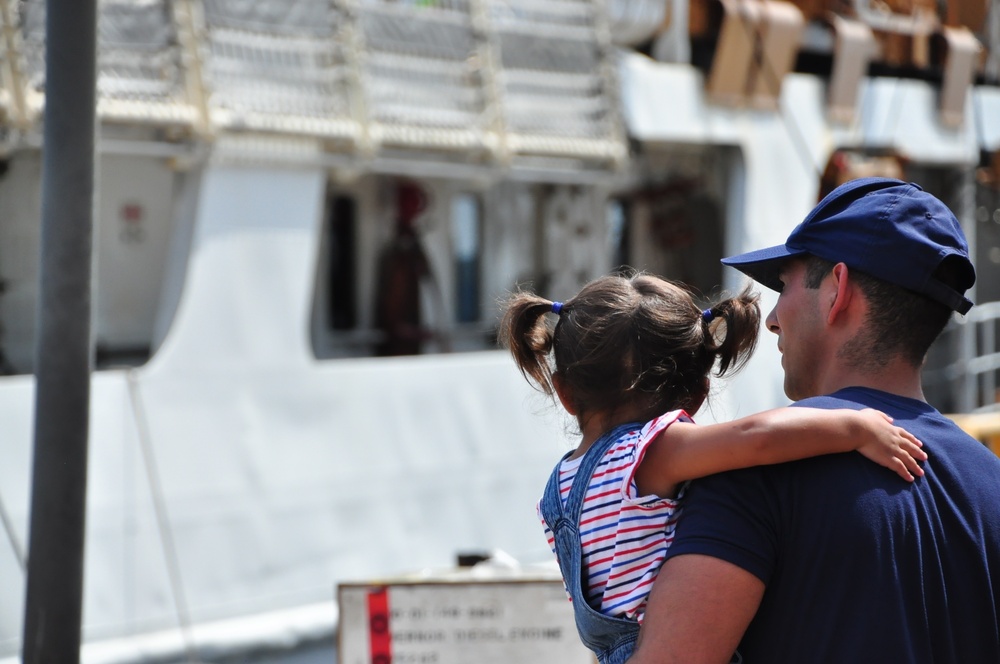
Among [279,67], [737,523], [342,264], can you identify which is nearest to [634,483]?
[737,523]

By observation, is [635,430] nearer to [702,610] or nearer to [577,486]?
[577,486]

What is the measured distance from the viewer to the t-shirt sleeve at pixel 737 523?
131cm

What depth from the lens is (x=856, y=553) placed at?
4.30 ft

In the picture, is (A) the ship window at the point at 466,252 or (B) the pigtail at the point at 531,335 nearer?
(B) the pigtail at the point at 531,335

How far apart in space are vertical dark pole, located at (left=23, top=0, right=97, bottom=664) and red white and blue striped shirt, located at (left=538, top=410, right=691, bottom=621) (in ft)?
4.56

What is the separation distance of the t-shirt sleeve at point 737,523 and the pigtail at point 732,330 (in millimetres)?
470

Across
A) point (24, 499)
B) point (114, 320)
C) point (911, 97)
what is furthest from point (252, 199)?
point (911, 97)

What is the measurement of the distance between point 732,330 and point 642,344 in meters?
0.20

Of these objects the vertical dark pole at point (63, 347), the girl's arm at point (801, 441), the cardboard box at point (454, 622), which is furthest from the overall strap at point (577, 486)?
the cardboard box at point (454, 622)

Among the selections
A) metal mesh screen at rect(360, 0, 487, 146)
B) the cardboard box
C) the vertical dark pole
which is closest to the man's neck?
the vertical dark pole

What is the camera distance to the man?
131cm

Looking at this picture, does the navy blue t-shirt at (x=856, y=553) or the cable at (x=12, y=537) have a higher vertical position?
the navy blue t-shirt at (x=856, y=553)

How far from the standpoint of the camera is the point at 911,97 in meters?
9.08

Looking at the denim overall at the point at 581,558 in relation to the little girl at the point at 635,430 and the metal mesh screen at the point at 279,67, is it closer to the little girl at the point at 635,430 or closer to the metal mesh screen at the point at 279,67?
the little girl at the point at 635,430
